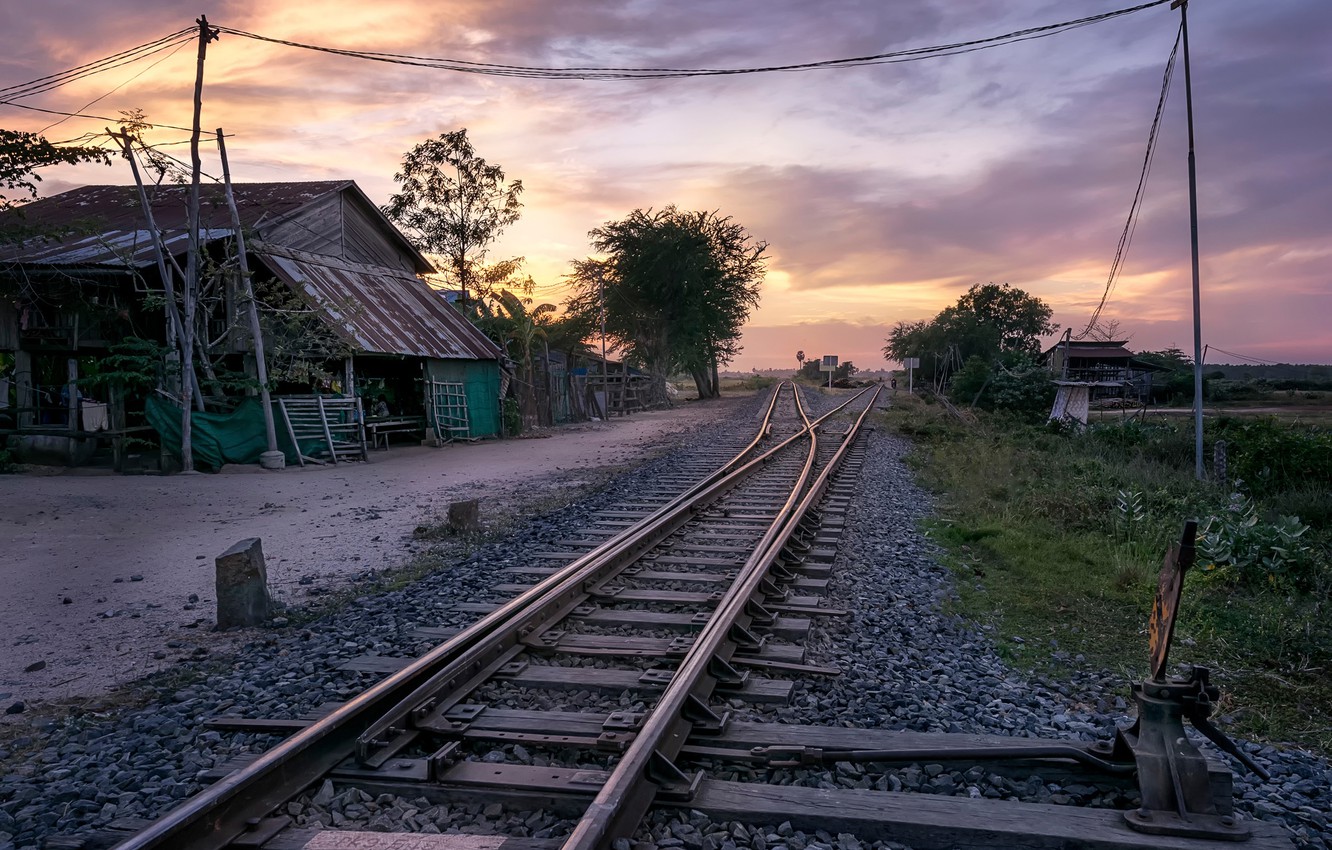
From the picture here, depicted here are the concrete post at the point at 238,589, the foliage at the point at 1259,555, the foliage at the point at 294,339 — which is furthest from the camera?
the foliage at the point at 294,339

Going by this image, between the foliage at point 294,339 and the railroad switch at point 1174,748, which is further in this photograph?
the foliage at point 294,339

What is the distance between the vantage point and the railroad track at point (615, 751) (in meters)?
3.15

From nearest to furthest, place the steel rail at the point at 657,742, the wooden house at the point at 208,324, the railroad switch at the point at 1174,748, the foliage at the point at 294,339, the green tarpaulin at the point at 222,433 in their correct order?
the steel rail at the point at 657,742 < the railroad switch at the point at 1174,748 < the green tarpaulin at the point at 222,433 < the wooden house at the point at 208,324 < the foliage at the point at 294,339

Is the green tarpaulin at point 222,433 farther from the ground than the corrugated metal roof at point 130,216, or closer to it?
closer to it

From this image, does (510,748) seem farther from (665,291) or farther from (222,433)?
(665,291)

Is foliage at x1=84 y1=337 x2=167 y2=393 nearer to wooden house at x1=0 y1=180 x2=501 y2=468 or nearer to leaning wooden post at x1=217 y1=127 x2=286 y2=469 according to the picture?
wooden house at x1=0 y1=180 x2=501 y2=468

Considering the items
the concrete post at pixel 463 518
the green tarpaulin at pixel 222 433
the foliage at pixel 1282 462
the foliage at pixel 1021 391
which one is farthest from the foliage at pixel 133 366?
the foliage at pixel 1021 391

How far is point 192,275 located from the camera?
643 inches

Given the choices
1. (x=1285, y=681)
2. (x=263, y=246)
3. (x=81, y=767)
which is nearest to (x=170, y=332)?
(x=263, y=246)

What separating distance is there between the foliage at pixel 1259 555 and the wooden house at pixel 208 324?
1548cm

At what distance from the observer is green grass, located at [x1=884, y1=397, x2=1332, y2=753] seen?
5055mm

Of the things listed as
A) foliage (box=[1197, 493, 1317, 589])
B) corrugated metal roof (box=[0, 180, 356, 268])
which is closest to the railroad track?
foliage (box=[1197, 493, 1317, 589])

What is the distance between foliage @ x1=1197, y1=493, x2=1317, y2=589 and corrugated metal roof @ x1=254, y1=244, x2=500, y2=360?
50.9ft

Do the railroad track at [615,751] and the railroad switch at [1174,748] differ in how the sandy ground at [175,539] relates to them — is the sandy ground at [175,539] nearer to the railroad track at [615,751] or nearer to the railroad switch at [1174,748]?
the railroad track at [615,751]
